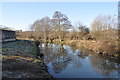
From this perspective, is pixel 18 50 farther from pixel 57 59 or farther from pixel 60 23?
pixel 60 23

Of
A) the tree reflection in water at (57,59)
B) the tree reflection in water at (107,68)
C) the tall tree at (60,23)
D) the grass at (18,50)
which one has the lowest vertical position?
the tree reflection in water at (107,68)

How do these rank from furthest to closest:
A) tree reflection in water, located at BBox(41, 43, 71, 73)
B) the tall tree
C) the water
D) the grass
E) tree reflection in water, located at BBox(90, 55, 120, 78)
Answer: the tall tree
the grass
tree reflection in water, located at BBox(41, 43, 71, 73)
tree reflection in water, located at BBox(90, 55, 120, 78)
the water

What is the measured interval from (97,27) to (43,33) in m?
17.7

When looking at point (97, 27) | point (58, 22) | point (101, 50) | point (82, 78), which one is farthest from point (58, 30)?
point (82, 78)

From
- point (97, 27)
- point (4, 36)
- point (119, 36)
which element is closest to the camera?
point (119, 36)

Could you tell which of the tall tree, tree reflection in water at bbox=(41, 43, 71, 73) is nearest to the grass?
tree reflection in water at bbox=(41, 43, 71, 73)

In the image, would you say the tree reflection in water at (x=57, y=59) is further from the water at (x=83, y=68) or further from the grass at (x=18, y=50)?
the grass at (x=18, y=50)

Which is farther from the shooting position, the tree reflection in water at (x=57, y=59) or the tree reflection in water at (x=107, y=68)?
the tree reflection in water at (x=57, y=59)

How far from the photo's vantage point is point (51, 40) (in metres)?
36.2

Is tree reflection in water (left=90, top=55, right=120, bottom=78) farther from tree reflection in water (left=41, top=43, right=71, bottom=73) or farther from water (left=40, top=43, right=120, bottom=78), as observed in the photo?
tree reflection in water (left=41, top=43, right=71, bottom=73)

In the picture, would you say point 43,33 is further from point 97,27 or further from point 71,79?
point 71,79

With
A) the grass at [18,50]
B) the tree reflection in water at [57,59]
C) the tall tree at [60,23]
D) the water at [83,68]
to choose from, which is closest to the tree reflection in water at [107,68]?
the water at [83,68]

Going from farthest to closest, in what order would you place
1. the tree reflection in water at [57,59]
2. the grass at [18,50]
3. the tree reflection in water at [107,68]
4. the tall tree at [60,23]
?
the tall tree at [60,23], the grass at [18,50], the tree reflection in water at [57,59], the tree reflection in water at [107,68]

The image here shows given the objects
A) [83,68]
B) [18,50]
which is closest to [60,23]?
[18,50]
